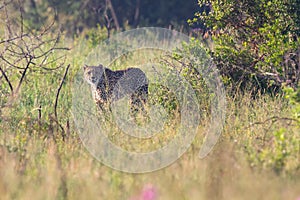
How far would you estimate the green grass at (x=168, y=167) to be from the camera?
4.57m

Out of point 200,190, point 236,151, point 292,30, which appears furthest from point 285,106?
point 200,190

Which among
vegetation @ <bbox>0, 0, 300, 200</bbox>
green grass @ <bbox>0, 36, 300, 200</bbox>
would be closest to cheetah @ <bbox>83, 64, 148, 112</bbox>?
vegetation @ <bbox>0, 0, 300, 200</bbox>

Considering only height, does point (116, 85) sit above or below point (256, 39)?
below

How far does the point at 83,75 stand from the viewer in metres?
8.75

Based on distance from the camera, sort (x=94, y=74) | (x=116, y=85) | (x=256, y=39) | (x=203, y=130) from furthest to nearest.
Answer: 1. (x=94, y=74)
2. (x=116, y=85)
3. (x=256, y=39)
4. (x=203, y=130)

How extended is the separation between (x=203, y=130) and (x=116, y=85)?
1.99 meters

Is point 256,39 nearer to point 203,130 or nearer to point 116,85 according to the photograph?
point 116,85

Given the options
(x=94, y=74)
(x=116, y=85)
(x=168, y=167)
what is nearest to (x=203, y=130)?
(x=168, y=167)

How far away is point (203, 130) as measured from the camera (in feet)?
20.4

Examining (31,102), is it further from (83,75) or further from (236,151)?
(236,151)

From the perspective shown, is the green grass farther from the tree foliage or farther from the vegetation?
the tree foliage

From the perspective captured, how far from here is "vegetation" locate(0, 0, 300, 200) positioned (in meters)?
4.67

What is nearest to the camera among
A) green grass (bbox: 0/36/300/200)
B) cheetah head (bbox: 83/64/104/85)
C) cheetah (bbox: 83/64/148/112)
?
green grass (bbox: 0/36/300/200)

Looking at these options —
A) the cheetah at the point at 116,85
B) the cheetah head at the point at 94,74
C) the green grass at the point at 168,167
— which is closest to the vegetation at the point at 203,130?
the green grass at the point at 168,167
